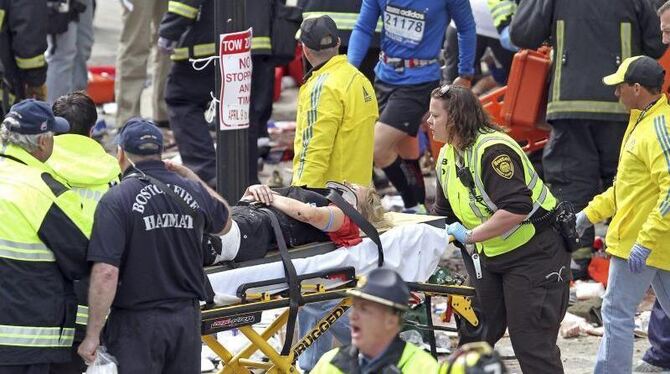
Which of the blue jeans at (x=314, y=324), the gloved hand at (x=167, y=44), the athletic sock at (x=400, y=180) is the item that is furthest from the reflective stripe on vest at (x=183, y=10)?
the blue jeans at (x=314, y=324)

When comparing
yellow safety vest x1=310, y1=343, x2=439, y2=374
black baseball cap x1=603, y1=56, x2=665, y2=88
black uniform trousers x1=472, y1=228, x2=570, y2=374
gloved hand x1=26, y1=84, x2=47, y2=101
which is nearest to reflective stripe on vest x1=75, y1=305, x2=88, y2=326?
yellow safety vest x1=310, y1=343, x2=439, y2=374

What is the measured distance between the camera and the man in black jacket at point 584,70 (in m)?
9.07

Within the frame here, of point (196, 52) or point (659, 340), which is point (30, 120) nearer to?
point (659, 340)

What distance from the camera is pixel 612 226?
726 centimetres

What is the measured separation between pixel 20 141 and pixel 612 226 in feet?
9.87

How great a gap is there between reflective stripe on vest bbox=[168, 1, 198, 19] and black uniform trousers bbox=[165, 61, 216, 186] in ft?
1.80

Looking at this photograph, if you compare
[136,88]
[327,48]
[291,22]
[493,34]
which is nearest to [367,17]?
[291,22]

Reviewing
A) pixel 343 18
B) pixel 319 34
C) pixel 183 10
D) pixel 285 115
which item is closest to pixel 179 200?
pixel 319 34

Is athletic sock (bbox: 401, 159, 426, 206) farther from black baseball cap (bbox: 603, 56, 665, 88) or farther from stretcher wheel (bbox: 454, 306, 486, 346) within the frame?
black baseball cap (bbox: 603, 56, 665, 88)

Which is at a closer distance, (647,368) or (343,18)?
(647,368)

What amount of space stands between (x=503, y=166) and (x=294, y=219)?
113 centimetres

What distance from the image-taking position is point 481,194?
685 centimetres

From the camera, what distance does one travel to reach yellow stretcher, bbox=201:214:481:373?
6.60 meters

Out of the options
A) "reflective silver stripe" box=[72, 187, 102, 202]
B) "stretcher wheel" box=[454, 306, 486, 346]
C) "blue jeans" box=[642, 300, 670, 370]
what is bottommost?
"blue jeans" box=[642, 300, 670, 370]
